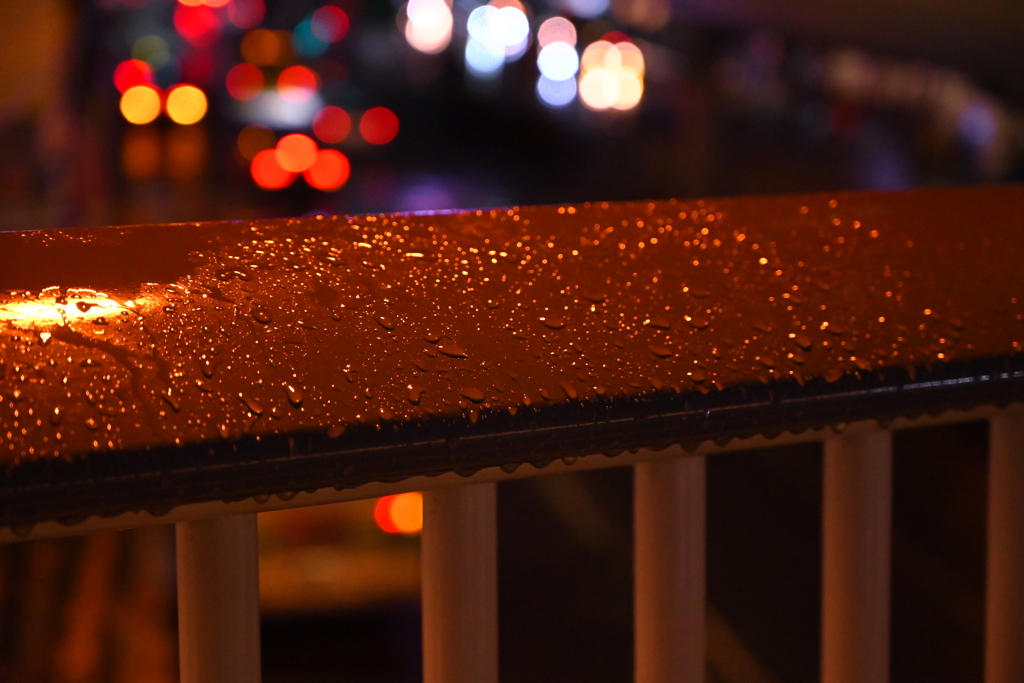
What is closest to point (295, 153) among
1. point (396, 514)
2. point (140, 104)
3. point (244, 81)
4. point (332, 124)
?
point (332, 124)

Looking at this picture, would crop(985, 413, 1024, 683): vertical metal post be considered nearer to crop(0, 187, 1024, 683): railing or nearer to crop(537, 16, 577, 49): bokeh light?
crop(0, 187, 1024, 683): railing

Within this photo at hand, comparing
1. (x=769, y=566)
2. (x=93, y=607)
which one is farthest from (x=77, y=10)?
(x=769, y=566)

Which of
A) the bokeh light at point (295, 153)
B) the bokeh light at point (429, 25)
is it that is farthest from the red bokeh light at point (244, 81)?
the bokeh light at point (429, 25)

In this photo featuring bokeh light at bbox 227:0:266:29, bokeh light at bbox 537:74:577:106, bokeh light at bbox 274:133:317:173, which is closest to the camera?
bokeh light at bbox 274:133:317:173

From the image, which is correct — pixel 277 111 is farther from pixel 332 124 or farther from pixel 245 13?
pixel 245 13

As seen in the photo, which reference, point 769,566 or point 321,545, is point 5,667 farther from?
point 769,566

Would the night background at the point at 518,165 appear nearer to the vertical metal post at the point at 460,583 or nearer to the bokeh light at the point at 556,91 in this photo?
the bokeh light at the point at 556,91

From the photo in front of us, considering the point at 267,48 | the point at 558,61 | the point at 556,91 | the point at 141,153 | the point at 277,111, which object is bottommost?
the point at 141,153

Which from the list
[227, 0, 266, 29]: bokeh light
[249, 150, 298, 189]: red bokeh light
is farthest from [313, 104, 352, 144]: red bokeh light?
[227, 0, 266, 29]: bokeh light
